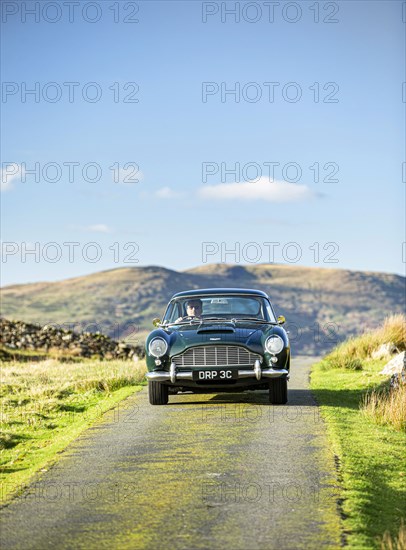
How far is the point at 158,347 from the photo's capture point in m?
14.3

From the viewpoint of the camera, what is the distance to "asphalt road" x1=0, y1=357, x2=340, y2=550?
7289mm

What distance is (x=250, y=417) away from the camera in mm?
13656

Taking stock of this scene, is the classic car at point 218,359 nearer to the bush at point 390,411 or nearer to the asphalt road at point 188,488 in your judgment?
the asphalt road at point 188,488

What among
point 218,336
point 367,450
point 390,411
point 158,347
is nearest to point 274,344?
point 218,336

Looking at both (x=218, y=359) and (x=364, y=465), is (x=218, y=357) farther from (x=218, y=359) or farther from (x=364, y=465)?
(x=364, y=465)

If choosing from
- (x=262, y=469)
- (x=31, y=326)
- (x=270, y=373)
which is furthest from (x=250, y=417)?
(x=31, y=326)

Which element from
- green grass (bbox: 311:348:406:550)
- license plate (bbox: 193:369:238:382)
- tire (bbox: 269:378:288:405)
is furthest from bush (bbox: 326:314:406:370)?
license plate (bbox: 193:369:238:382)

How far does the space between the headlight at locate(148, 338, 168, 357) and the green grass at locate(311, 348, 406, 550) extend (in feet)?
9.27

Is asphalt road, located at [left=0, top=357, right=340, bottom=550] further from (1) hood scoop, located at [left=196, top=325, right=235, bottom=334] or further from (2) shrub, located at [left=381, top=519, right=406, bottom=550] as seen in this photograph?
(1) hood scoop, located at [left=196, top=325, right=235, bottom=334]

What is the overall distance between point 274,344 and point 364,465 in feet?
13.0

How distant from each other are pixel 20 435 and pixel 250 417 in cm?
389

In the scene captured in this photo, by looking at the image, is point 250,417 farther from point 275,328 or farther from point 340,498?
point 340,498

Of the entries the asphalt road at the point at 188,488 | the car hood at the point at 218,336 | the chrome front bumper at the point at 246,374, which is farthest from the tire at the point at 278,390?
the car hood at the point at 218,336

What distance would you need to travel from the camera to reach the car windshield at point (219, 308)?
15695mm
